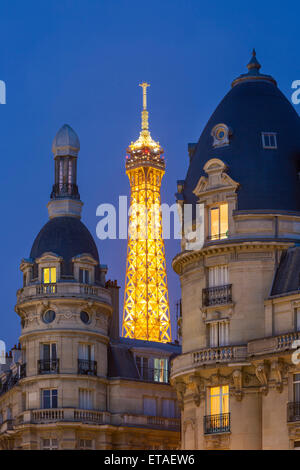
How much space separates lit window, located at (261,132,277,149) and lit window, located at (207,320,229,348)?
1014cm

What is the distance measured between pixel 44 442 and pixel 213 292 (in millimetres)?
16014

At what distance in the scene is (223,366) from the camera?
257ft

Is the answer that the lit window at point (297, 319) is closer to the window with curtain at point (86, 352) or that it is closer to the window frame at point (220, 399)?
the window frame at point (220, 399)

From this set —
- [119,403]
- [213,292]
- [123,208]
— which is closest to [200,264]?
[213,292]

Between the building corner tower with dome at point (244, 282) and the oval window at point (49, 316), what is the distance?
35.9 ft

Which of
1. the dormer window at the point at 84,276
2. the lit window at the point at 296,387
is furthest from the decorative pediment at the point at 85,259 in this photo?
the lit window at the point at 296,387

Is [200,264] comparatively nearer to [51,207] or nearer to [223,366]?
[223,366]

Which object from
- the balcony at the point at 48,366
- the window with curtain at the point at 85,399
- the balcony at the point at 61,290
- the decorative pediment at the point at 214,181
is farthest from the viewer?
the balcony at the point at 61,290

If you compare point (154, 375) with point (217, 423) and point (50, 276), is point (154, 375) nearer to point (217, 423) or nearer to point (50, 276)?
point (50, 276)

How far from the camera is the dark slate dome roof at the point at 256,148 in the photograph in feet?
266

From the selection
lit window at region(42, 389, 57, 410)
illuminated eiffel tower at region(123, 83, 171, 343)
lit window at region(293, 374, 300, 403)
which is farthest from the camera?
illuminated eiffel tower at region(123, 83, 171, 343)

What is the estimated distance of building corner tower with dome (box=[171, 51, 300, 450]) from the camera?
76.3m

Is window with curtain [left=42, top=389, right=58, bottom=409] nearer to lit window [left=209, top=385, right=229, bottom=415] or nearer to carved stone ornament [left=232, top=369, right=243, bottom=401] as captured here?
lit window [left=209, top=385, right=229, bottom=415]

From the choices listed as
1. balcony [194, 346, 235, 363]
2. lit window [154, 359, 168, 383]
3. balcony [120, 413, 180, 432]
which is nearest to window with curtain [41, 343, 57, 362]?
balcony [120, 413, 180, 432]
